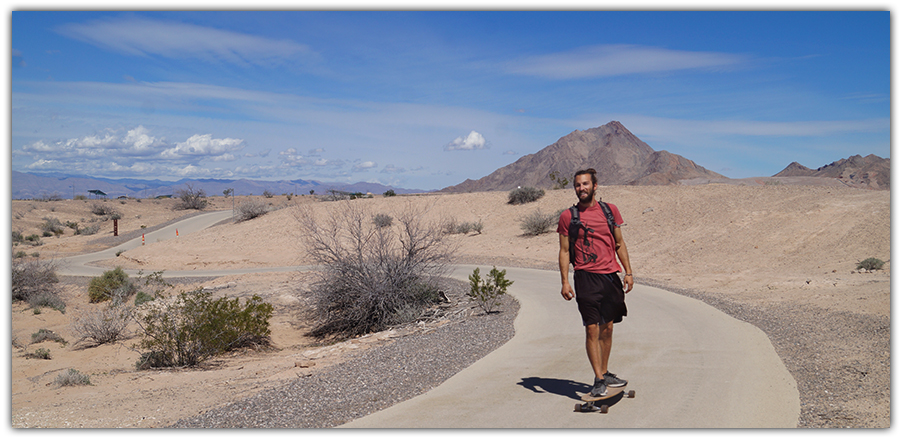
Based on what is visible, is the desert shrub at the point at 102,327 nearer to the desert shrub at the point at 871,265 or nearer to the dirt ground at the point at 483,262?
the dirt ground at the point at 483,262

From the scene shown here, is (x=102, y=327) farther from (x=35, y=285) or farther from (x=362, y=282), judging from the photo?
(x=35, y=285)

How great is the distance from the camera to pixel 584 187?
4.82 meters

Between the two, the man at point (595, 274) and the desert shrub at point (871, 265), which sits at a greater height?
the man at point (595, 274)

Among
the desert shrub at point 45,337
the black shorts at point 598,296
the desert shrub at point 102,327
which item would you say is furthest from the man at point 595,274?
the desert shrub at point 45,337

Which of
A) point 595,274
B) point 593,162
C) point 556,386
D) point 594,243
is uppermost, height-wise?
point 593,162

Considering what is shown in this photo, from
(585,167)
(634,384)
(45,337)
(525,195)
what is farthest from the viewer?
(585,167)

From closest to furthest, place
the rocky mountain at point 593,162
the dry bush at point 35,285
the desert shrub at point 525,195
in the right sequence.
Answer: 1. the dry bush at point 35,285
2. the desert shrub at point 525,195
3. the rocky mountain at point 593,162

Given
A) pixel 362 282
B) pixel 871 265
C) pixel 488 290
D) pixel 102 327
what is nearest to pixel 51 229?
pixel 102 327

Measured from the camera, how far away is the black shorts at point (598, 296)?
4.76m

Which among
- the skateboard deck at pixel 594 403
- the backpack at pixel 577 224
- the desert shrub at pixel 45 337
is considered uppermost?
the backpack at pixel 577 224

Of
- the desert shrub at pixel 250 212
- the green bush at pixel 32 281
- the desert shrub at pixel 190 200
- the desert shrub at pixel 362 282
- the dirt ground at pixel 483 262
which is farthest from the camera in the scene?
the desert shrub at pixel 190 200

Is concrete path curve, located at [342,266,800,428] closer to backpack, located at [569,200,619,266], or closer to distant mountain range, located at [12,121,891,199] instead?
backpack, located at [569,200,619,266]

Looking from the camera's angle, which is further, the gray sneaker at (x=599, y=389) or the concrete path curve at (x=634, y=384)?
the gray sneaker at (x=599, y=389)

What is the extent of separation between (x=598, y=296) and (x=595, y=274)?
0.64 ft
